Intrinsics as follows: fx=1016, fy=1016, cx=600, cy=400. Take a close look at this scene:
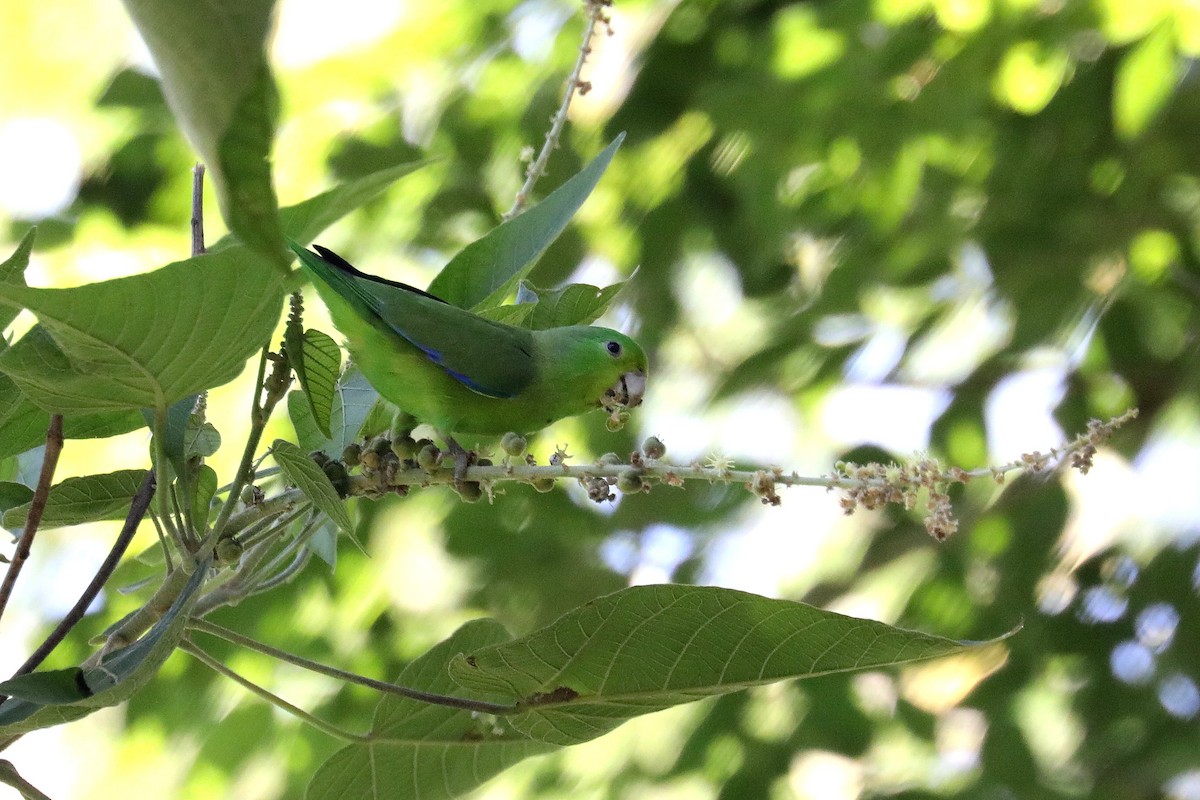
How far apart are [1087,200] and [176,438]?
2143 millimetres

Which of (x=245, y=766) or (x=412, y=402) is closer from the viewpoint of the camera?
(x=412, y=402)

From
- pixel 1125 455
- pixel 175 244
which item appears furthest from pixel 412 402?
pixel 1125 455

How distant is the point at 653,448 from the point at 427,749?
464 millimetres

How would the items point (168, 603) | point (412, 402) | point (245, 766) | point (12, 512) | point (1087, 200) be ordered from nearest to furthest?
point (168, 603)
point (12, 512)
point (412, 402)
point (245, 766)
point (1087, 200)

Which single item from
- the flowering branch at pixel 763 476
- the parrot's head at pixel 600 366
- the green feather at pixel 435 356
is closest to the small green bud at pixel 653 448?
the flowering branch at pixel 763 476

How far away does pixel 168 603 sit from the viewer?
82 centimetres

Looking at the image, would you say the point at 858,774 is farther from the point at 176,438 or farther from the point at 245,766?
the point at 176,438

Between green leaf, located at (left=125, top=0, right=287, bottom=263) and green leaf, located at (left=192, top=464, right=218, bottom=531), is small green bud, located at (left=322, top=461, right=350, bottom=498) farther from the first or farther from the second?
green leaf, located at (left=125, top=0, right=287, bottom=263)

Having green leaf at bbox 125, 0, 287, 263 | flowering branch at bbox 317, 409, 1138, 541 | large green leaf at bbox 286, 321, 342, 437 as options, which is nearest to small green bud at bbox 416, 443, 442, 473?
flowering branch at bbox 317, 409, 1138, 541

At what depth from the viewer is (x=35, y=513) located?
792 mm

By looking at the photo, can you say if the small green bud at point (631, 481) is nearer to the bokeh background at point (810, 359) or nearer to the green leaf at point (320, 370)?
the green leaf at point (320, 370)

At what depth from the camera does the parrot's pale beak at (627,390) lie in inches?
66.4

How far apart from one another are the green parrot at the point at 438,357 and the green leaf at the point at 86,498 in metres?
0.44

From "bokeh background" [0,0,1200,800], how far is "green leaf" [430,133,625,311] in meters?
1.23
